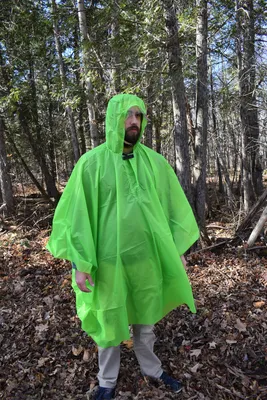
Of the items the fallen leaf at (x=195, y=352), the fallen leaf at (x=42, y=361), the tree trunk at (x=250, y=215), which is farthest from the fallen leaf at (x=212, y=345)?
the tree trunk at (x=250, y=215)

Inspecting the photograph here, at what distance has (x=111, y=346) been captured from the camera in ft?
8.14

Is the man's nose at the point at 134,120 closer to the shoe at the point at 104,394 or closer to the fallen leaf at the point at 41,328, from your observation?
the shoe at the point at 104,394

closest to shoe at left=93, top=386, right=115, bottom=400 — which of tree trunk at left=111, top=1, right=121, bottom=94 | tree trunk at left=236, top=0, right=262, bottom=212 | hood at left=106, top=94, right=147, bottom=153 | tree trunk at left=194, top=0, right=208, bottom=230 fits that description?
hood at left=106, top=94, right=147, bottom=153

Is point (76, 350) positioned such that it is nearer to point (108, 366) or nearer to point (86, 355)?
point (86, 355)

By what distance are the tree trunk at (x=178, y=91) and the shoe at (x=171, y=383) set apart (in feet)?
10.6

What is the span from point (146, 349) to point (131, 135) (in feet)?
6.07

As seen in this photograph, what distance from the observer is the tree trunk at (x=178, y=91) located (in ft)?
15.6

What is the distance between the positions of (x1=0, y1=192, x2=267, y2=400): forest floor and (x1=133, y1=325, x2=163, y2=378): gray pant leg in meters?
0.11

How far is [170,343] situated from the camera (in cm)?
327

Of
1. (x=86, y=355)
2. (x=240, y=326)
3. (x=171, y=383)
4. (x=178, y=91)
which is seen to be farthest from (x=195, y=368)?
(x=178, y=91)

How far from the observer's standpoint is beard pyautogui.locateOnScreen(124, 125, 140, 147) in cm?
243

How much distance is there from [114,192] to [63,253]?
63 cm

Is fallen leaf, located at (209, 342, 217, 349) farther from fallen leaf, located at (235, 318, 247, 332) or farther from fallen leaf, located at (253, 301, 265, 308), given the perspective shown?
fallen leaf, located at (253, 301, 265, 308)

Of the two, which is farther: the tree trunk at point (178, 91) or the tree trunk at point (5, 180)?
the tree trunk at point (5, 180)
